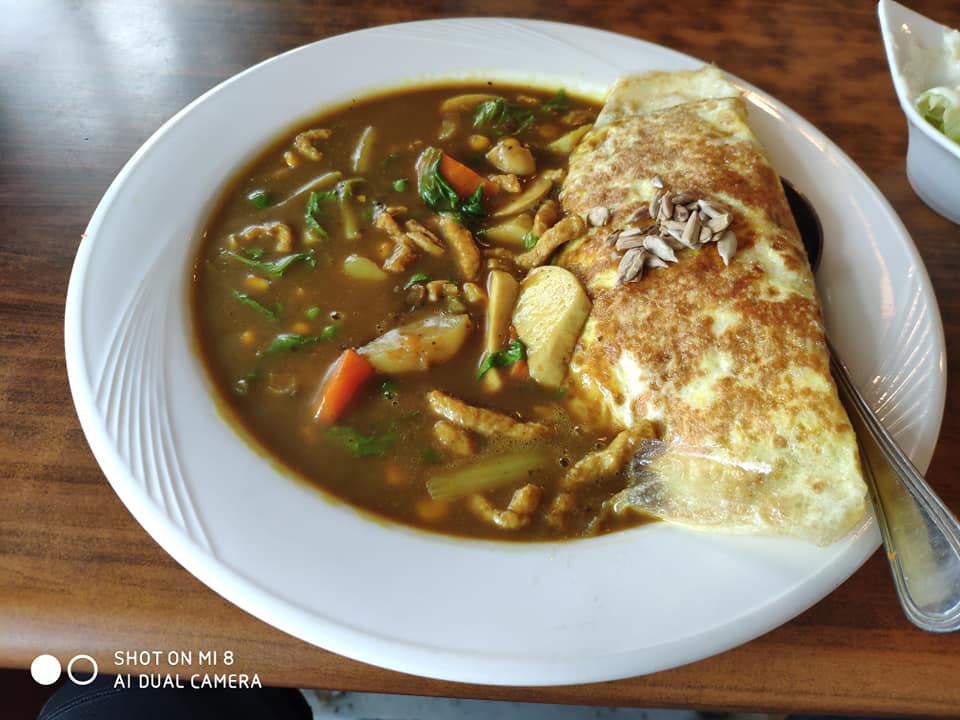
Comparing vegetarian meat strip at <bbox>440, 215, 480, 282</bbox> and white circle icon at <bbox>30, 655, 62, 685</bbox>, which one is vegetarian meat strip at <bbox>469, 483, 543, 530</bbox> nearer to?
vegetarian meat strip at <bbox>440, 215, 480, 282</bbox>

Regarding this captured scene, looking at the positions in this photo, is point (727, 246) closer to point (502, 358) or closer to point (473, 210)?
point (502, 358)

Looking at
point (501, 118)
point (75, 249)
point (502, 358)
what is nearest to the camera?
point (502, 358)

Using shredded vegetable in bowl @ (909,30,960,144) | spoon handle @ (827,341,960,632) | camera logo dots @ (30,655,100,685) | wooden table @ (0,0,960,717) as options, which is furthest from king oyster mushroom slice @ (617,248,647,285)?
camera logo dots @ (30,655,100,685)

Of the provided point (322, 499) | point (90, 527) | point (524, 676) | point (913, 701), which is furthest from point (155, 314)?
point (913, 701)

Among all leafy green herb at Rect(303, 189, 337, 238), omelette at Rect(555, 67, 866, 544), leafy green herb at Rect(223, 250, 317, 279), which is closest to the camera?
omelette at Rect(555, 67, 866, 544)

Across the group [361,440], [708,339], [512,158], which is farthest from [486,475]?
[512,158]

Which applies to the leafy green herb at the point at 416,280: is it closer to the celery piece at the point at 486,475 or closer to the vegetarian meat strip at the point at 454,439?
the vegetarian meat strip at the point at 454,439
